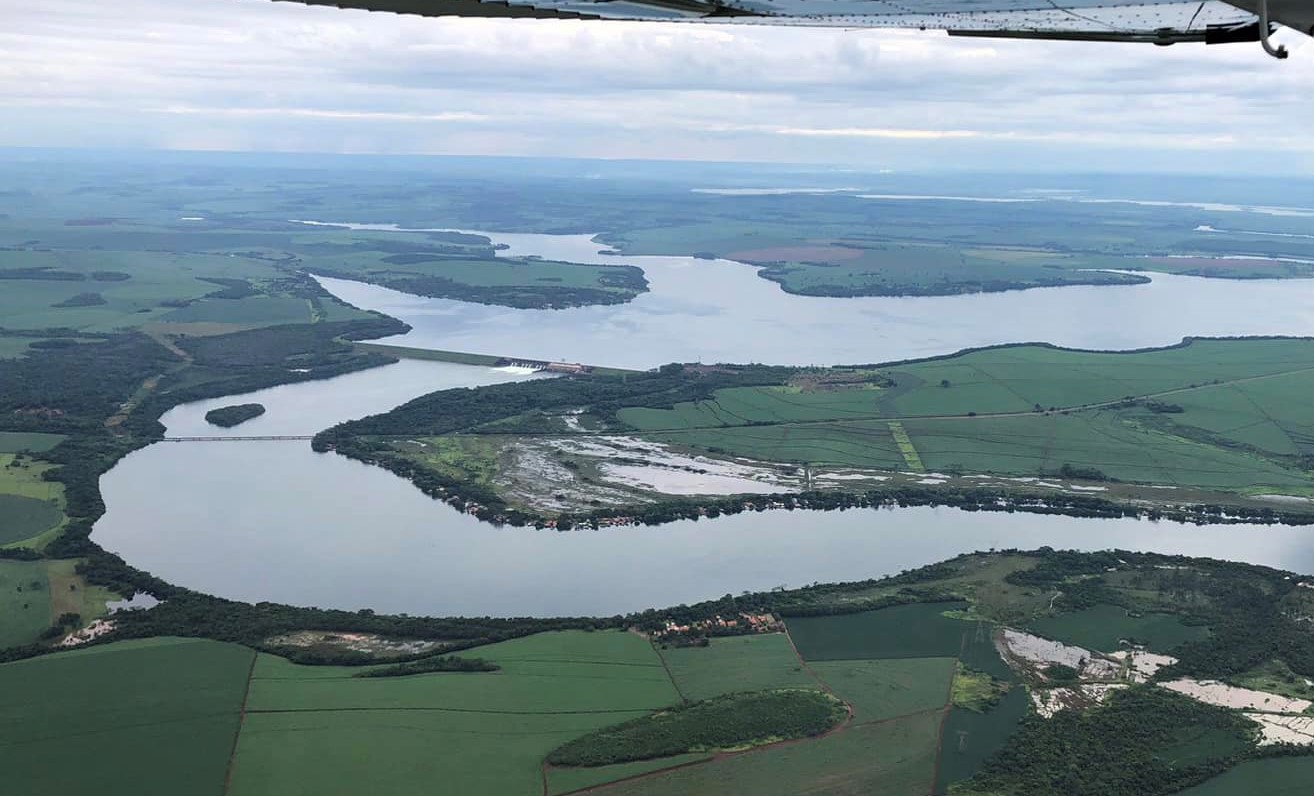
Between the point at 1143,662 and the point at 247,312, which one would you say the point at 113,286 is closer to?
the point at 247,312

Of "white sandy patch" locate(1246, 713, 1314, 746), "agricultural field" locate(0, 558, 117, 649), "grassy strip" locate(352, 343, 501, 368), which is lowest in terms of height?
"grassy strip" locate(352, 343, 501, 368)

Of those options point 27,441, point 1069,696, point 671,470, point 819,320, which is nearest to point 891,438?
point 671,470

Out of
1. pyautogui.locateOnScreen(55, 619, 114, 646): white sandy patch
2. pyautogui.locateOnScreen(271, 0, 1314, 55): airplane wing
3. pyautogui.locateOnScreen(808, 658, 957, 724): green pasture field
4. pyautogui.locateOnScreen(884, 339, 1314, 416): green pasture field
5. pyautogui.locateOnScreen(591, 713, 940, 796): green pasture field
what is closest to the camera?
pyautogui.locateOnScreen(271, 0, 1314, 55): airplane wing

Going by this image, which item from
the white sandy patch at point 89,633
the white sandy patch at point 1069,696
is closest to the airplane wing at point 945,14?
the white sandy patch at point 1069,696

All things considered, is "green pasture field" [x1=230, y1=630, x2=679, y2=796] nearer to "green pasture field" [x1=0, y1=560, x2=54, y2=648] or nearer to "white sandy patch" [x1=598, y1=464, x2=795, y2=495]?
"green pasture field" [x1=0, y1=560, x2=54, y2=648]

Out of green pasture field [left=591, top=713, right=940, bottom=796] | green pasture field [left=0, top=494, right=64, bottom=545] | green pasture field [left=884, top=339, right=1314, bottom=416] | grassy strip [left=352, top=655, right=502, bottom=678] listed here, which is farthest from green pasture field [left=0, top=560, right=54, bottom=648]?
green pasture field [left=884, top=339, right=1314, bottom=416]

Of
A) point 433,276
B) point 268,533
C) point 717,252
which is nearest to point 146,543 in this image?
point 268,533

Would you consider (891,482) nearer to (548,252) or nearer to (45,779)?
(45,779)
